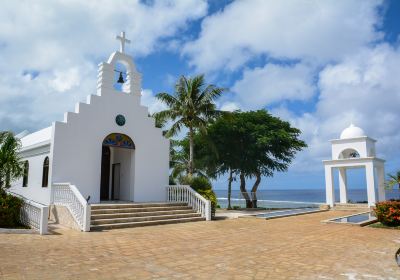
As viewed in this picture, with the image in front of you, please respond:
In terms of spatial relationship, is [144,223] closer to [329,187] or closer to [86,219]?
[86,219]

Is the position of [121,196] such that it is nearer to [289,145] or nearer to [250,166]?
[250,166]

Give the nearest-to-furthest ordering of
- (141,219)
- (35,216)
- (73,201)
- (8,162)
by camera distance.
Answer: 1. (35,216)
2. (73,201)
3. (8,162)
4. (141,219)

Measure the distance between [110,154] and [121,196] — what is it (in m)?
2.27

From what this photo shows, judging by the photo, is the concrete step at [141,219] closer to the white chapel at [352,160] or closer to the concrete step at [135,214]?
the concrete step at [135,214]

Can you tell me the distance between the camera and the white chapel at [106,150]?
539 inches

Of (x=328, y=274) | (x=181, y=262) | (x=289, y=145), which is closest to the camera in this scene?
(x=328, y=274)

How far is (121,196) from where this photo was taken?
16.3m

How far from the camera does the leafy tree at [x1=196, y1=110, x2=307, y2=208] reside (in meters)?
23.2

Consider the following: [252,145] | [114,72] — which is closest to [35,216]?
[114,72]

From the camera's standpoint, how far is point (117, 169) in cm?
1677

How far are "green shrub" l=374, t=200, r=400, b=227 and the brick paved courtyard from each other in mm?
1511

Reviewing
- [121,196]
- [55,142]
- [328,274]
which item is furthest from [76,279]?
[121,196]

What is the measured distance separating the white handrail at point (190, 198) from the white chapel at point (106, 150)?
0.53 meters

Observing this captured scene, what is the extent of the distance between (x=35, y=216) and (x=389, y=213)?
12.5m
